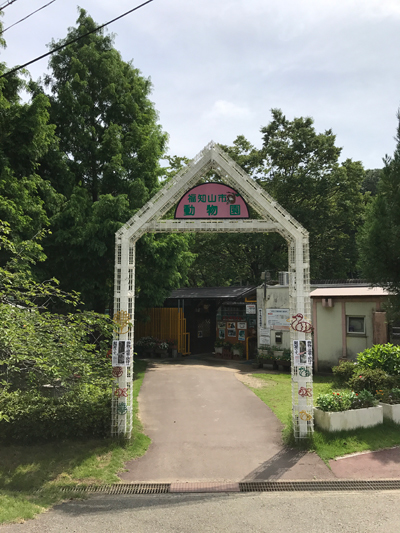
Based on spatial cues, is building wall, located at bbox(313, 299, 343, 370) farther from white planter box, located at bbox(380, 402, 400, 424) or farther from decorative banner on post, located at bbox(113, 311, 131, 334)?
decorative banner on post, located at bbox(113, 311, 131, 334)

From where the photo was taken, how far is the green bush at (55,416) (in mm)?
8195

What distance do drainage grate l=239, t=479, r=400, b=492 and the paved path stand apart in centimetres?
19

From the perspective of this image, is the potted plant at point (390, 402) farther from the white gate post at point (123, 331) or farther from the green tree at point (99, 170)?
the green tree at point (99, 170)

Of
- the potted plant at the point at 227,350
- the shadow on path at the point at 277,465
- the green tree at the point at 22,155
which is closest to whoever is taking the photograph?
the shadow on path at the point at 277,465

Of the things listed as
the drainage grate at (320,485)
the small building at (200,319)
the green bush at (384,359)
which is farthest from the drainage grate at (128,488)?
the small building at (200,319)

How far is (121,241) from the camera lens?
29.2 feet

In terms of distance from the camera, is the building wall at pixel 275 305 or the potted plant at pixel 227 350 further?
the potted plant at pixel 227 350

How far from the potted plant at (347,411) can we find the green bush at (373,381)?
737 mm

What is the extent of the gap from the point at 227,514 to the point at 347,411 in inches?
159

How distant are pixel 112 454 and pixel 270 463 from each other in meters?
3.12

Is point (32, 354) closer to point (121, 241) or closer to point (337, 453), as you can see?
point (121, 241)

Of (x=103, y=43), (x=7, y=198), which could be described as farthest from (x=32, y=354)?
(x=103, y=43)

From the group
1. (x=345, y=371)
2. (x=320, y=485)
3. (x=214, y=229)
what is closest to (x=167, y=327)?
(x=345, y=371)

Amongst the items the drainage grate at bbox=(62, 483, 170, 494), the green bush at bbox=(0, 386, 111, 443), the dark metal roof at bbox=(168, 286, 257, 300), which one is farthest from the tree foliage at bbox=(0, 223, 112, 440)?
the dark metal roof at bbox=(168, 286, 257, 300)
